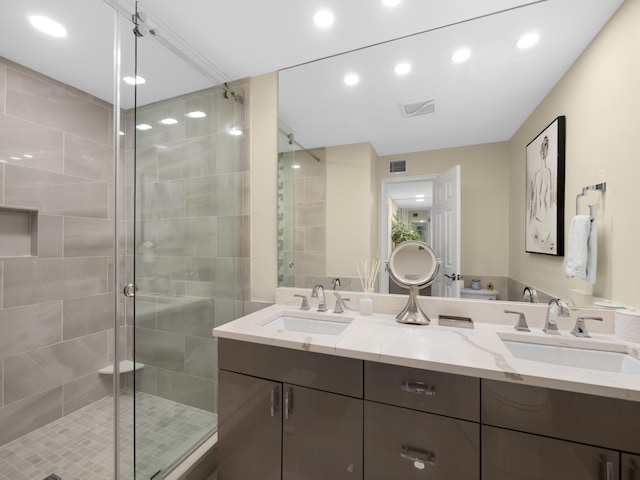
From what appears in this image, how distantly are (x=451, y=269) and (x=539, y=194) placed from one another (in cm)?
54

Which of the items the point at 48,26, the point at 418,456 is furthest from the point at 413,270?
the point at 48,26

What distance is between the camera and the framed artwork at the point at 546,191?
1.27 meters

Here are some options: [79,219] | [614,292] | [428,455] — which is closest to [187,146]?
A: [79,219]

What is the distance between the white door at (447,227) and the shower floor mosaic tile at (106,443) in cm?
159

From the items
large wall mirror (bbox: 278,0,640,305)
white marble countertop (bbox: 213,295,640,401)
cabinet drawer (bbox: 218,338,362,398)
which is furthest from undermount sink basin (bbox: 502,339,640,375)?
cabinet drawer (bbox: 218,338,362,398)

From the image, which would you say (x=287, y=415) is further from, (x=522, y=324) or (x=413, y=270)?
(x=522, y=324)

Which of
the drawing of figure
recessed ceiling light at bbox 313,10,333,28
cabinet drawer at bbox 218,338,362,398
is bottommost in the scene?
cabinet drawer at bbox 218,338,362,398

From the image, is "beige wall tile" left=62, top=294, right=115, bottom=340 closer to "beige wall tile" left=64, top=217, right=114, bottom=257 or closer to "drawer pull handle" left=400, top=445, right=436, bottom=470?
"beige wall tile" left=64, top=217, right=114, bottom=257

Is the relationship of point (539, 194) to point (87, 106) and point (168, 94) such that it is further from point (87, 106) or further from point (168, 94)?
point (87, 106)

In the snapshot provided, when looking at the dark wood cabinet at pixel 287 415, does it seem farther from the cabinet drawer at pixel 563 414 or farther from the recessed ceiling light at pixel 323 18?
the recessed ceiling light at pixel 323 18

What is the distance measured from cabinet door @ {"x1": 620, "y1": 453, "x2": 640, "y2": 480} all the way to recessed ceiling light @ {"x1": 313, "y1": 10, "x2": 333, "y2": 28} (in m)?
1.97

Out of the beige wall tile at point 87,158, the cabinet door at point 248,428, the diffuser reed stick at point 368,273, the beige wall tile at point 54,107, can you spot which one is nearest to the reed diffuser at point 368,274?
the diffuser reed stick at point 368,273

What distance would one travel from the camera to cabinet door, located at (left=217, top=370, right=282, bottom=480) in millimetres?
1182

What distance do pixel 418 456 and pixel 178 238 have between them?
5.00 ft
